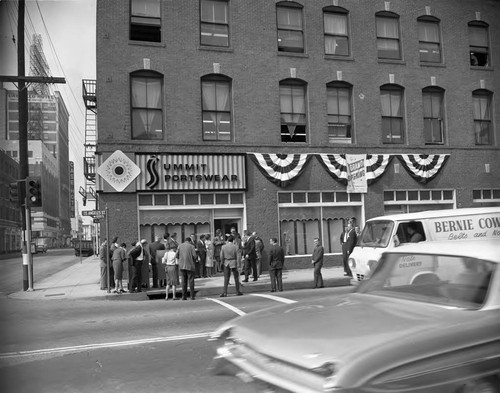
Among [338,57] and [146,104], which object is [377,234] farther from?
[338,57]

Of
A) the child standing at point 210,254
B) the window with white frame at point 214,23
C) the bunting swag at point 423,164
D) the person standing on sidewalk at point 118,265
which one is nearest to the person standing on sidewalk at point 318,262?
the child standing at point 210,254

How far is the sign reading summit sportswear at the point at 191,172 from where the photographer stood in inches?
689

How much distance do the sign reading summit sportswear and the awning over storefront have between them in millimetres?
959

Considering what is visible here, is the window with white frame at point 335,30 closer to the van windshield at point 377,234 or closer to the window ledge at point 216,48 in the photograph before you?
the window ledge at point 216,48

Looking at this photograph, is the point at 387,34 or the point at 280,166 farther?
the point at 387,34

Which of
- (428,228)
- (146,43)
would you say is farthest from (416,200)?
(146,43)

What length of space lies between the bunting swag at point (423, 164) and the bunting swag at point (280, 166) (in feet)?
16.4

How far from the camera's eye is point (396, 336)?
292 cm

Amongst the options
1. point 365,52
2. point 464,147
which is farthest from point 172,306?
point 464,147

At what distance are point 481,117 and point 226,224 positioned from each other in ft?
44.4

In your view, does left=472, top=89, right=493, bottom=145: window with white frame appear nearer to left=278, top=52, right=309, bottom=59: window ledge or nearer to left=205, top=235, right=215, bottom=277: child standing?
left=278, top=52, right=309, bottom=59: window ledge

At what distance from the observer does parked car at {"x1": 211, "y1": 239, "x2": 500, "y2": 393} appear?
2748mm

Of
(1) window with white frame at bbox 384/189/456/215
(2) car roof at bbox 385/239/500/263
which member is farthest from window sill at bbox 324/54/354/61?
(2) car roof at bbox 385/239/500/263

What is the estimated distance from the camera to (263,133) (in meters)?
19.0
